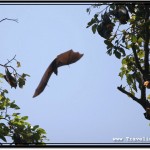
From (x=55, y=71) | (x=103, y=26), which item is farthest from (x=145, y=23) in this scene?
(x=55, y=71)

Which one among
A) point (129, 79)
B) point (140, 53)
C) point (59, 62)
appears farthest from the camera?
point (140, 53)

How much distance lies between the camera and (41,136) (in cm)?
425

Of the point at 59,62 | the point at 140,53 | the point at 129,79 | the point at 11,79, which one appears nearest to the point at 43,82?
the point at 59,62

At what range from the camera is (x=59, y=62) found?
3.29 metres

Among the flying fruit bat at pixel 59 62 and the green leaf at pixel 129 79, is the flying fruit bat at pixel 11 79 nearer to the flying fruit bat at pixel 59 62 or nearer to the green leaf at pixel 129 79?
the flying fruit bat at pixel 59 62

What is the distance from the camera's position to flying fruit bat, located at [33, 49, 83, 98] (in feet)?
10.7

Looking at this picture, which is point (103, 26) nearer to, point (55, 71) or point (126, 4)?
point (126, 4)

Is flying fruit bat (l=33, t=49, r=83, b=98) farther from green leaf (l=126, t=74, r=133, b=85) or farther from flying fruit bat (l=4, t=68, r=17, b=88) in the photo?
green leaf (l=126, t=74, r=133, b=85)

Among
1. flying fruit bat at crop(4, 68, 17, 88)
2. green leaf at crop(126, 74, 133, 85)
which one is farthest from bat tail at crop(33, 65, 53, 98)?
green leaf at crop(126, 74, 133, 85)

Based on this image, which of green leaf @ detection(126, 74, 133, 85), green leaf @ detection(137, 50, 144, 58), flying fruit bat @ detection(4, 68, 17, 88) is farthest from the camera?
green leaf @ detection(137, 50, 144, 58)

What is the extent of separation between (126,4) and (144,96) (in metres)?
1.11

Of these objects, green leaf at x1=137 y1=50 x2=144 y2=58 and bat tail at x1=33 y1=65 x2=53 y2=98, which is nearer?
bat tail at x1=33 y1=65 x2=53 y2=98

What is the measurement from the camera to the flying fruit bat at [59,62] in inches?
128

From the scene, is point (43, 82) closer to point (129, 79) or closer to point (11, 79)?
point (11, 79)
